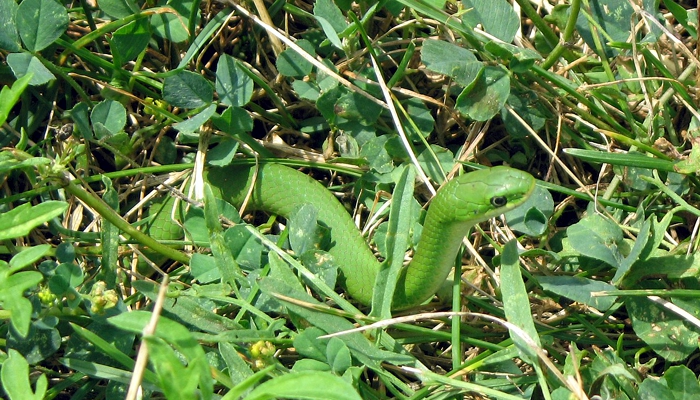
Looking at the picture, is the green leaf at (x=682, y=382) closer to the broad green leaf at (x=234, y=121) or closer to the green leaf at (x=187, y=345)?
the green leaf at (x=187, y=345)

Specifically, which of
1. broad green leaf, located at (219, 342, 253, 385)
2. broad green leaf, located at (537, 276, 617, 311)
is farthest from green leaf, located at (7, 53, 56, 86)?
broad green leaf, located at (537, 276, 617, 311)

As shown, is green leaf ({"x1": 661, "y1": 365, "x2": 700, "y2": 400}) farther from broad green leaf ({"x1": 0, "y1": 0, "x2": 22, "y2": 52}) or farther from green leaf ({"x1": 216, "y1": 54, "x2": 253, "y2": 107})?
broad green leaf ({"x1": 0, "y1": 0, "x2": 22, "y2": 52})

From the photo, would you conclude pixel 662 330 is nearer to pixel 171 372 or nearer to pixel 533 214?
pixel 533 214

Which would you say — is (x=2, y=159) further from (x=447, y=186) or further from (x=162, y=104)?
(x=447, y=186)

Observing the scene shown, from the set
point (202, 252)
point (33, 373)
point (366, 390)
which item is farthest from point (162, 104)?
point (366, 390)

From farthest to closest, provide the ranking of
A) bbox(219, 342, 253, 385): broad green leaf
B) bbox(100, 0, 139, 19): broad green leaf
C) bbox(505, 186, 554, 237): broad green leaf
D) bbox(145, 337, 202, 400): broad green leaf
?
bbox(100, 0, 139, 19): broad green leaf
bbox(505, 186, 554, 237): broad green leaf
bbox(219, 342, 253, 385): broad green leaf
bbox(145, 337, 202, 400): broad green leaf

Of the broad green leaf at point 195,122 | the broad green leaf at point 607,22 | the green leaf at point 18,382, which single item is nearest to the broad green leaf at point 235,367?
the green leaf at point 18,382

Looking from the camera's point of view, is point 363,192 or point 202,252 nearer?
point 202,252
